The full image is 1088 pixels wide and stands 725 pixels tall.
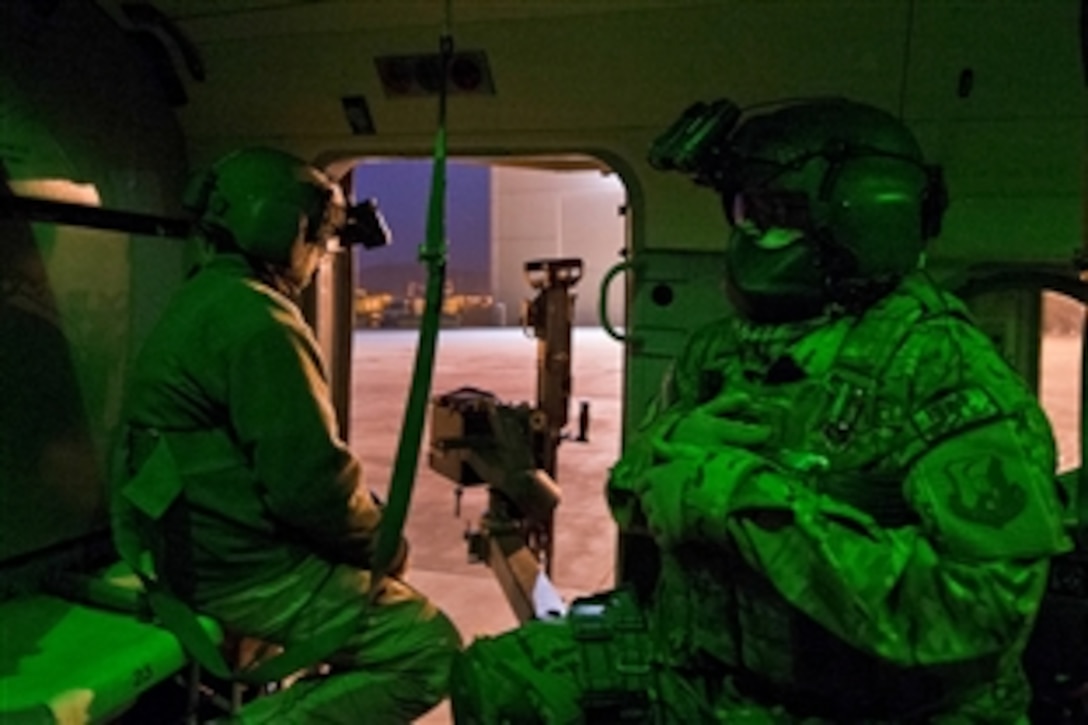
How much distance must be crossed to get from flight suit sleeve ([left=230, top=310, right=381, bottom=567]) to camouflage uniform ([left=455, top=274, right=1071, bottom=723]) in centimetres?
78

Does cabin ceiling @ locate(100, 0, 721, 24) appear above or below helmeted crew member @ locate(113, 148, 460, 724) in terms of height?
above

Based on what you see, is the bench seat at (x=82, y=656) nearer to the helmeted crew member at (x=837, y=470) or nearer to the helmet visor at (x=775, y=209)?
the helmeted crew member at (x=837, y=470)

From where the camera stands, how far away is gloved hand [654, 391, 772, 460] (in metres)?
1.37

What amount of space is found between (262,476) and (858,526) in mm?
1286

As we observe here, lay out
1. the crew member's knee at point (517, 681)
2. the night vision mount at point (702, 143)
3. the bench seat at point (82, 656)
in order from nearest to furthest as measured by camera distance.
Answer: the night vision mount at point (702, 143), the crew member's knee at point (517, 681), the bench seat at point (82, 656)

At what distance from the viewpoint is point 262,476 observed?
7.07ft

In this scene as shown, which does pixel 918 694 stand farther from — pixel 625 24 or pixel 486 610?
pixel 486 610

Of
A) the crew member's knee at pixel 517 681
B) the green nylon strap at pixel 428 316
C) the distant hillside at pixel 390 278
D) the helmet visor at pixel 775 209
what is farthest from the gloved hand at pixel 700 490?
the distant hillside at pixel 390 278

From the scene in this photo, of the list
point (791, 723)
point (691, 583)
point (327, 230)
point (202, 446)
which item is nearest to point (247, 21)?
point (327, 230)

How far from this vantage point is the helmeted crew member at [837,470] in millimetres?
1277

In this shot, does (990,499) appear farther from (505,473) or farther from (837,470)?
(505,473)

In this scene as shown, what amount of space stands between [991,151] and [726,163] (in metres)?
1.00

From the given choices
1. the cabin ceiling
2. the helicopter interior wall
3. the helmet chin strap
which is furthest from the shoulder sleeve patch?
the helicopter interior wall

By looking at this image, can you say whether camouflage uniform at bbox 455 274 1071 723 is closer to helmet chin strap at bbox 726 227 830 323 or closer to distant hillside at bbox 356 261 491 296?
helmet chin strap at bbox 726 227 830 323
